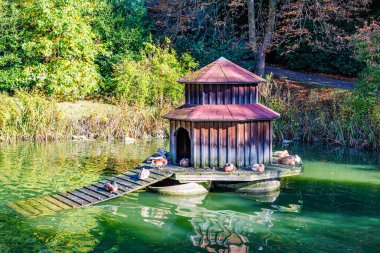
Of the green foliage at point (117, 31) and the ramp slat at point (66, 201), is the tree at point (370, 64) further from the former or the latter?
the ramp slat at point (66, 201)

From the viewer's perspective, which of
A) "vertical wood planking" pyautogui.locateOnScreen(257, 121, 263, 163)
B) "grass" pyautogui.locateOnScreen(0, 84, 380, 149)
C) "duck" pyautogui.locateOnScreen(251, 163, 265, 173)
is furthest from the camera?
"grass" pyautogui.locateOnScreen(0, 84, 380, 149)

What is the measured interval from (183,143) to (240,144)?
2.38 m

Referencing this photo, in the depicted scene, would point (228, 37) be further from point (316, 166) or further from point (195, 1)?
point (316, 166)

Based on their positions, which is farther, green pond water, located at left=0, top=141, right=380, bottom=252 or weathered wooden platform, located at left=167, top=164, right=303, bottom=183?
weathered wooden platform, located at left=167, top=164, right=303, bottom=183

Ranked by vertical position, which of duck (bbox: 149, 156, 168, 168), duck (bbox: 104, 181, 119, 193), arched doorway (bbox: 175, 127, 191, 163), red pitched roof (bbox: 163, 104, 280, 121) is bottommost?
duck (bbox: 104, 181, 119, 193)

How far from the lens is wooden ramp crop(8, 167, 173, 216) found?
47.0 ft

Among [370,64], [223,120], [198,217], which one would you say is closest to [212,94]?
[223,120]

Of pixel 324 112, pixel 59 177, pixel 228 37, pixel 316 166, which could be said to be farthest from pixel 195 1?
pixel 59 177

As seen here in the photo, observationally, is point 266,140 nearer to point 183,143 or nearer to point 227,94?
point 227,94

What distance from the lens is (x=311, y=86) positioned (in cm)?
3089

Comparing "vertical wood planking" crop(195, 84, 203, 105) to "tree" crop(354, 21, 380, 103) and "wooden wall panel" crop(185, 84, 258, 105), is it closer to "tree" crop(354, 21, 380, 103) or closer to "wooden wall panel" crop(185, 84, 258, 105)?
"wooden wall panel" crop(185, 84, 258, 105)

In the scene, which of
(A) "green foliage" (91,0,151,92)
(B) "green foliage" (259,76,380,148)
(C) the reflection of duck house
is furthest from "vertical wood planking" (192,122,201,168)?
(A) "green foliage" (91,0,151,92)

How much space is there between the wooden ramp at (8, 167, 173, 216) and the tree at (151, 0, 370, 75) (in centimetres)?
1709

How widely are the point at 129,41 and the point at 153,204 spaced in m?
18.0
